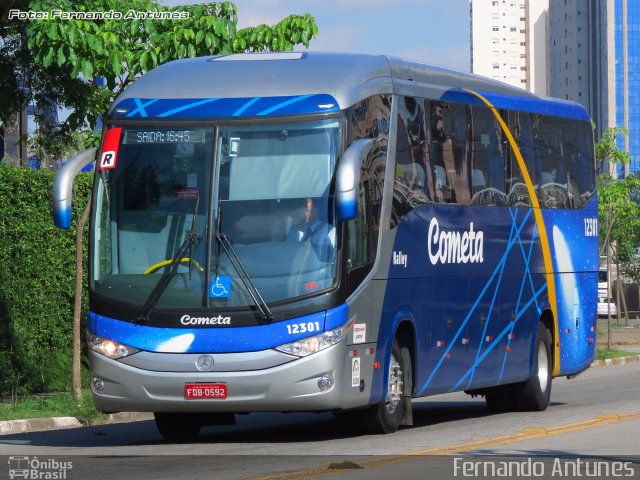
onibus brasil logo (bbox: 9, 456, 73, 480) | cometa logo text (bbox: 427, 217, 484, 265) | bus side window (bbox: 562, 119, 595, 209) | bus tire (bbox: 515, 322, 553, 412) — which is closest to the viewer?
onibus brasil logo (bbox: 9, 456, 73, 480)

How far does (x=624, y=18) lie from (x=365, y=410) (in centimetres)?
16767

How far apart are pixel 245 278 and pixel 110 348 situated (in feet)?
4.70

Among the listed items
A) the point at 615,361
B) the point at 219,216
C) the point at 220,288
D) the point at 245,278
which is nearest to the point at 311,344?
the point at 245,278

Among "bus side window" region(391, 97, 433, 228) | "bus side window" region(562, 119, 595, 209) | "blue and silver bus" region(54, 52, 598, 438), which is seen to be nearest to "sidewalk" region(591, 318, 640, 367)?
"bus side window" region(562, 119, 595, 209)

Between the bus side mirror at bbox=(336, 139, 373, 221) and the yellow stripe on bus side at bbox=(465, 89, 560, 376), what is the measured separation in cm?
481

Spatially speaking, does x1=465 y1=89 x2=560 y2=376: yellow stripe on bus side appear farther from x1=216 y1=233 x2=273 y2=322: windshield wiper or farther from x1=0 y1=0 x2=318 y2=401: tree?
x1=216 y1=233 x2=273 y2=322: windshield wiper

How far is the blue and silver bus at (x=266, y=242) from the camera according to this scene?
40.6 feet

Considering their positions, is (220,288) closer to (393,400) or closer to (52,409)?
(393,400)

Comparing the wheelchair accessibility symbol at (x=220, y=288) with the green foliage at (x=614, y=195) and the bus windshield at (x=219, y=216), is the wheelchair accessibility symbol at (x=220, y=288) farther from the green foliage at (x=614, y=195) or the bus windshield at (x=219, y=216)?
the green foliage at (x=614, y=195)

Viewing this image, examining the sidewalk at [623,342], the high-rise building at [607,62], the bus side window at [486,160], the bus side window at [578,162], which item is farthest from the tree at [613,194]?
the high-rise building at [607,62]

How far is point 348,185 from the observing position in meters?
12.1

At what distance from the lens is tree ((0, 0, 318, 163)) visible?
669 inches

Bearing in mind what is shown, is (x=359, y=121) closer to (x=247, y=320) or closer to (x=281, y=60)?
(x=281, y=60)

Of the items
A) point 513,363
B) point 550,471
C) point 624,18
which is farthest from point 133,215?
point 624,18
